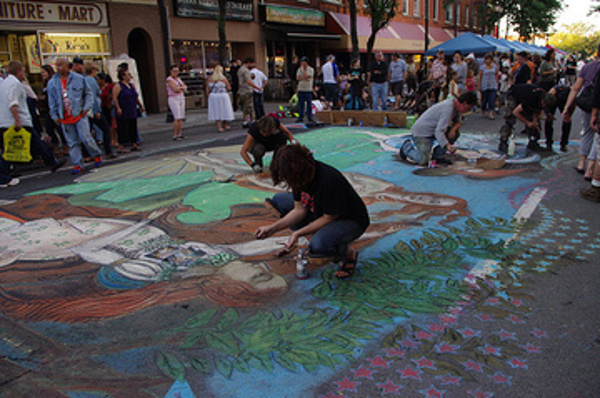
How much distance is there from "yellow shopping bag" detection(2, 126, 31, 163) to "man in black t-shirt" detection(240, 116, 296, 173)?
3.73 m

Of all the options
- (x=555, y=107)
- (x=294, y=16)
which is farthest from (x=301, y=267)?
(x=294, y=16)

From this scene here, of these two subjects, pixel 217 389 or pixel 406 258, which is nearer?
pixel 217 389

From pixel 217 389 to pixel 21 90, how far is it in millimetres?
7037

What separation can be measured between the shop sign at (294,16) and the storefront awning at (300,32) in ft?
0.84

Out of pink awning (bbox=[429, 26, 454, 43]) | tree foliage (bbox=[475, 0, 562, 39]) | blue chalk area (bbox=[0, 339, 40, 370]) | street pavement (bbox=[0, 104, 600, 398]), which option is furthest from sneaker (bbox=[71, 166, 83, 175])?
tree foliage (bbox=[475, 0, 562, 39])

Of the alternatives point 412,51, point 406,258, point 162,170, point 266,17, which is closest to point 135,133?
point 162,170

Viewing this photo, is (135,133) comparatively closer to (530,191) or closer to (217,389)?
(530,191)

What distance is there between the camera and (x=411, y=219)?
5051mm

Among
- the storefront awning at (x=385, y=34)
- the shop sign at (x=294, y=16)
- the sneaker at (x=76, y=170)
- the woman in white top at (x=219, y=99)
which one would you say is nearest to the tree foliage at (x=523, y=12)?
the storefront awning at (x=385, y=34)

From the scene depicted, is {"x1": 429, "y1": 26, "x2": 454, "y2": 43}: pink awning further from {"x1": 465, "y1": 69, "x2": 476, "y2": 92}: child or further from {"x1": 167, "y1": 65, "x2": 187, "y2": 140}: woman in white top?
{"x1": 167, "y1": 65, "x2": 187, "y2": 140}: woman in white top

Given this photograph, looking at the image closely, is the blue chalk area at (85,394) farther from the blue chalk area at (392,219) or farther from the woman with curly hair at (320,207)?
the woman with curly hair at (320,207)

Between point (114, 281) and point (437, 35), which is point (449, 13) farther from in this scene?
point (114, 281)

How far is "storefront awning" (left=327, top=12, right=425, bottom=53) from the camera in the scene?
25.0 m

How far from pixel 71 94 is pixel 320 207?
243 inches
